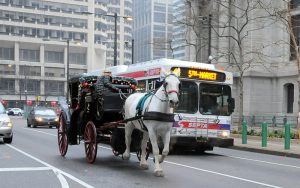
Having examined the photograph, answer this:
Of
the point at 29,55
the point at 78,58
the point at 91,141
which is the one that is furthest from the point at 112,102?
the point at 78,58

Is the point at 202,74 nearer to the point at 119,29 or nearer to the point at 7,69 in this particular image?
the point at 7,69

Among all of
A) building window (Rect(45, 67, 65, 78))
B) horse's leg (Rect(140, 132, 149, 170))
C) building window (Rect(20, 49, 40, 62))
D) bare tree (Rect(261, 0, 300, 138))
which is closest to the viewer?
horse's leg (Rect(140, 132, 149, 170))

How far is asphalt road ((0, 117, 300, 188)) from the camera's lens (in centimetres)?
1039

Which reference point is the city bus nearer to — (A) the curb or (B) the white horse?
(A) the curb

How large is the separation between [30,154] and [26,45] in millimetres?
98583

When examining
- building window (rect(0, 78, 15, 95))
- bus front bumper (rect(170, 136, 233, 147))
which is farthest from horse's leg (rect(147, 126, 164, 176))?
building window (rect(0, 78, 15, 95))

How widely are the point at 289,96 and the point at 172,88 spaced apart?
39.1 meters

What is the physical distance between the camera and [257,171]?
519 inches

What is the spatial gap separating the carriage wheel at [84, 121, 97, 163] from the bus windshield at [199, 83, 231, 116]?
5.00 metres

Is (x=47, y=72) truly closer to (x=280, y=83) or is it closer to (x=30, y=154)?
(x=280, y=83)

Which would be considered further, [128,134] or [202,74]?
[202,74]

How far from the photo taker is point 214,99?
1730cm

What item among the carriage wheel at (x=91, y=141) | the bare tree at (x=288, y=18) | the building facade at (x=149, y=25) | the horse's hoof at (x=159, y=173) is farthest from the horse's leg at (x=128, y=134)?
the building facade at (x=149, y=25)

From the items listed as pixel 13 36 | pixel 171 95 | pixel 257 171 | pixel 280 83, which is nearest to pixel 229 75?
pixel 257 171
